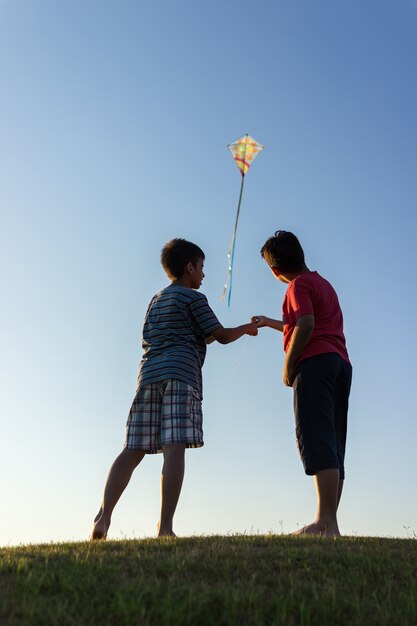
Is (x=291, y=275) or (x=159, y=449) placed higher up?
(x=291, y=275)

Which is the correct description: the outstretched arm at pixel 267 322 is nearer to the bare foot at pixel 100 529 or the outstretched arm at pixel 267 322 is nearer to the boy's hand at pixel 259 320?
the boy's hand at pixel 259 320

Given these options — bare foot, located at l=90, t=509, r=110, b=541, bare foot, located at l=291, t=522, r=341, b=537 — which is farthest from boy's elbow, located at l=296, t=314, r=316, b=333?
bare foot, located at l=90, t=509, r=110, b=541

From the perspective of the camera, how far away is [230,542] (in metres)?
4.84

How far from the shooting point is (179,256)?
5938 millimetres

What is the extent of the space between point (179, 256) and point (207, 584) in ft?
9.46

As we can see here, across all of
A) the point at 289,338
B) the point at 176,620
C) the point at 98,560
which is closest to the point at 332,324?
the point at 289,338

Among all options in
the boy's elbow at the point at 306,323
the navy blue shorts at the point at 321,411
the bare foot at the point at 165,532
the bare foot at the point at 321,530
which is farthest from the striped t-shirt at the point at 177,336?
the bare foot at the point at 321,530

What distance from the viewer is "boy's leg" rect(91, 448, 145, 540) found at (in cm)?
554

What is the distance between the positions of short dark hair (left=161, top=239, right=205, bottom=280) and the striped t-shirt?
161 mm

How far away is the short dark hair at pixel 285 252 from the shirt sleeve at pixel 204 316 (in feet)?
2.16

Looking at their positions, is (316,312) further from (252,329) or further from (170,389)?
(170,389)

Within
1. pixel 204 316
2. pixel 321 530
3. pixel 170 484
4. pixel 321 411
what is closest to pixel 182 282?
pixel 204 316

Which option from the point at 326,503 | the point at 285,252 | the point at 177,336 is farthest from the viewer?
the point at 285,252

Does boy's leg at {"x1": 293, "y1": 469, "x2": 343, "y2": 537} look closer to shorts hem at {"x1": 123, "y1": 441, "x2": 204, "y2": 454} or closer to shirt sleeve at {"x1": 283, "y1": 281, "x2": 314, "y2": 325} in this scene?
shorts hem at {"x1": 123, "y1": 441, "x2": 204, "y2": 454}
